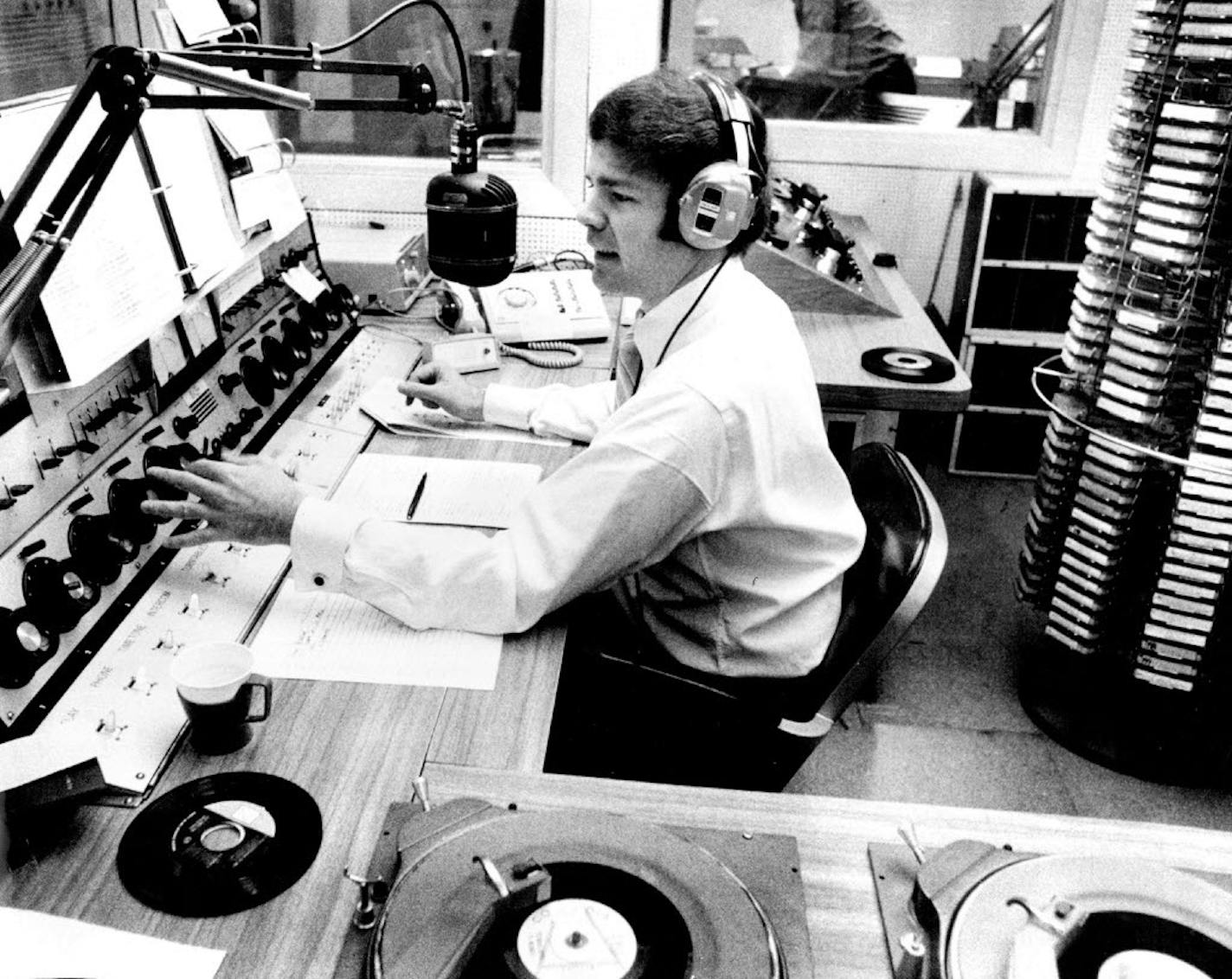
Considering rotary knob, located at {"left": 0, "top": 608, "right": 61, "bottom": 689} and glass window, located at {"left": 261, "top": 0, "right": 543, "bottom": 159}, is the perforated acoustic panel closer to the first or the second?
glass window, located at {"left": 261, "top": 0, "right": 543, "bottom": 159}

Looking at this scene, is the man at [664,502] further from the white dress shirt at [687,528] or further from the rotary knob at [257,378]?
the rotary knob at [257,378]

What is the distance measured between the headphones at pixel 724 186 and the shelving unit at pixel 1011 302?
2.24 meters

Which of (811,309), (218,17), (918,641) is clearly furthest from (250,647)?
(918,641)

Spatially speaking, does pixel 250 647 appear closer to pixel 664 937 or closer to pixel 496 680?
pixel 496 680

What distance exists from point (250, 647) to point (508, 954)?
679mm

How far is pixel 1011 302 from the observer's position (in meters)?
3.58

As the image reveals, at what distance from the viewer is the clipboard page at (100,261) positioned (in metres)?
1.32

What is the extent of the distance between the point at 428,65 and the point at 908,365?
1671mm

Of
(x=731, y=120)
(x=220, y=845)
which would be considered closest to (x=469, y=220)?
(x=731, y=120)

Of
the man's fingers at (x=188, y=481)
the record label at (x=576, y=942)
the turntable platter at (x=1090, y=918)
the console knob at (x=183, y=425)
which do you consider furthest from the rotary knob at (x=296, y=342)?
the turntable platter at (x=1090, y=918)

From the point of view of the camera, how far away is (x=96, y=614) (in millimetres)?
1290

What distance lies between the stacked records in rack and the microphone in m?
1.24

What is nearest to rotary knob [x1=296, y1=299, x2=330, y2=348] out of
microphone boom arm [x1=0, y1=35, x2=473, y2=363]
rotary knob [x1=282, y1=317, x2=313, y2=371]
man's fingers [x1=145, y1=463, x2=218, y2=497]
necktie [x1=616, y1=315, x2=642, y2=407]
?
rotary knob [x1=282, y1=317, x2=313, y2=371]

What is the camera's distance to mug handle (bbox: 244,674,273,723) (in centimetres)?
111
